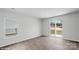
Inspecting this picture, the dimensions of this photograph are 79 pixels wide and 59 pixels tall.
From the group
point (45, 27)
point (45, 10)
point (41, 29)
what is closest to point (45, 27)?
point (45, 27)

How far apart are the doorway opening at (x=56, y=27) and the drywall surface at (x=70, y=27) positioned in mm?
103

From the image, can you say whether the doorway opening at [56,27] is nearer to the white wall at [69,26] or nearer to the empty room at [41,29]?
the empty room at [41,29]

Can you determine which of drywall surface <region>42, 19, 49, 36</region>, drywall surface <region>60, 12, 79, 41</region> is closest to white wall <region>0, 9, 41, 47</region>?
drywall surface <region>42, 19, 49, 36</region>

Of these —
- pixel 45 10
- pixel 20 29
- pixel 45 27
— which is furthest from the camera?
pixel 45 27

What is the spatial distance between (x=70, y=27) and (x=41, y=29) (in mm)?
784

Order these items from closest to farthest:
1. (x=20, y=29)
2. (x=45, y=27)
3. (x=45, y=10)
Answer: (x=45, y=10)
(x=20, y=29)
(x=45, y=27)

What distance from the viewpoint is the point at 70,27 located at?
168cm

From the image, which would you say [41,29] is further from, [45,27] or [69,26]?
[69,26]

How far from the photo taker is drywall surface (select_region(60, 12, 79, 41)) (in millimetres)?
1535

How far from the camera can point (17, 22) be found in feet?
5.41

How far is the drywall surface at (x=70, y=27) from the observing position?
1535mm
